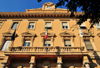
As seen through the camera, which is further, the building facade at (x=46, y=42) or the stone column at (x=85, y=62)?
the building facade at (x=46, y=42)

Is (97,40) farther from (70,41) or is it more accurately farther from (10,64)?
(10,64)

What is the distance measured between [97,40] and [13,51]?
1120 centimetres

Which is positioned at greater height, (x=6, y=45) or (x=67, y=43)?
(x=67, y=43)

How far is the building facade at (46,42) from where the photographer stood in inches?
406

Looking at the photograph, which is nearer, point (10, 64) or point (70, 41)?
point (10, 64)

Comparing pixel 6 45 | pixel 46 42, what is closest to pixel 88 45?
pixel 46 42

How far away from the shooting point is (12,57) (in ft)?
35.3

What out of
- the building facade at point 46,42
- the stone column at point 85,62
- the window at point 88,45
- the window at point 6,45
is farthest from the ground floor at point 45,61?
the window at point 88,45

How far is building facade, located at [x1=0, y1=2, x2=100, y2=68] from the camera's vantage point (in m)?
10.3

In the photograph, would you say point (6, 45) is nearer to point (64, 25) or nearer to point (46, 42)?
point (46, 42)

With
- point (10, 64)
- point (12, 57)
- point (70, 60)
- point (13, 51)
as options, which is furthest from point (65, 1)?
point (10, 64)

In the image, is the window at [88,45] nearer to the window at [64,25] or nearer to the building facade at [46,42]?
the building facade at [46,42]

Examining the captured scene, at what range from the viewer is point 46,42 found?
1338 cm

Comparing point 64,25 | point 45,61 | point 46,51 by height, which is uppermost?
point 64,25
